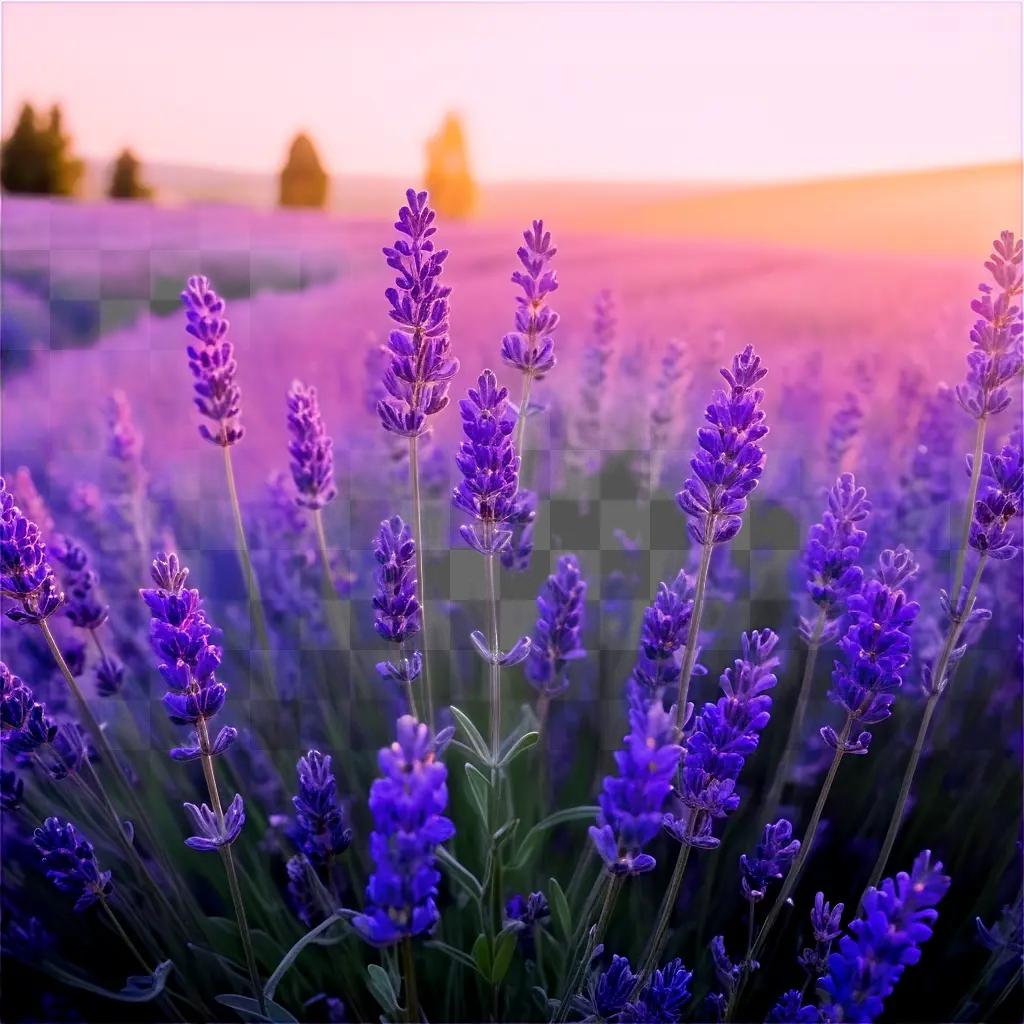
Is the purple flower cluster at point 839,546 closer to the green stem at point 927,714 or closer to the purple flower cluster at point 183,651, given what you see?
the green stem at point 927,714

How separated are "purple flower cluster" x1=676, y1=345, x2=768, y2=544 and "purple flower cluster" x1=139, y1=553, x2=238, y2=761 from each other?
635mm

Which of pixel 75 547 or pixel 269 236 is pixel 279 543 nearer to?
pixel 75 547

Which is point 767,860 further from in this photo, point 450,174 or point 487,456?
point 450,174

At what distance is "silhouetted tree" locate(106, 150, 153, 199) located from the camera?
6965 mm

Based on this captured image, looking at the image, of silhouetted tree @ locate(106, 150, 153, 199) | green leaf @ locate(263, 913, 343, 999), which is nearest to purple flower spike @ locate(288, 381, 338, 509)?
green leaf @ locate(263, 913, 343, 999)

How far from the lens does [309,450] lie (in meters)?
1.74

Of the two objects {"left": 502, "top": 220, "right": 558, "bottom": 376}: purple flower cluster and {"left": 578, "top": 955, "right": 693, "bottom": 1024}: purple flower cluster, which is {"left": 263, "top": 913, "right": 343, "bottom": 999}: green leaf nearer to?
{"left": 578, "top": 955, "right": 693, "bottom": 1024}: purple flower cluster

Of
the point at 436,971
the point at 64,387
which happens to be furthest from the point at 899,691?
the point at 64,387

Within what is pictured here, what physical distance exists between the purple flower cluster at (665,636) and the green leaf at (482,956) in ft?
1.27

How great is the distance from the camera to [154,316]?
11.6 ft

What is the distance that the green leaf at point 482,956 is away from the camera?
128 cm

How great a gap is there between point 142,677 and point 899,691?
72.6 inches

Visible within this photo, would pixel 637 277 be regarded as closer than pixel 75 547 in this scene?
No

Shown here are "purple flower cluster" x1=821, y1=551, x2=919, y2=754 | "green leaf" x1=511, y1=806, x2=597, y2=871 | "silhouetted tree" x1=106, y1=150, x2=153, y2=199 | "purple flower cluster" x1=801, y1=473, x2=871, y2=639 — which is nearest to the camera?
"purple flower cluster" x1=821, y1=551, x2=919, y2=754
